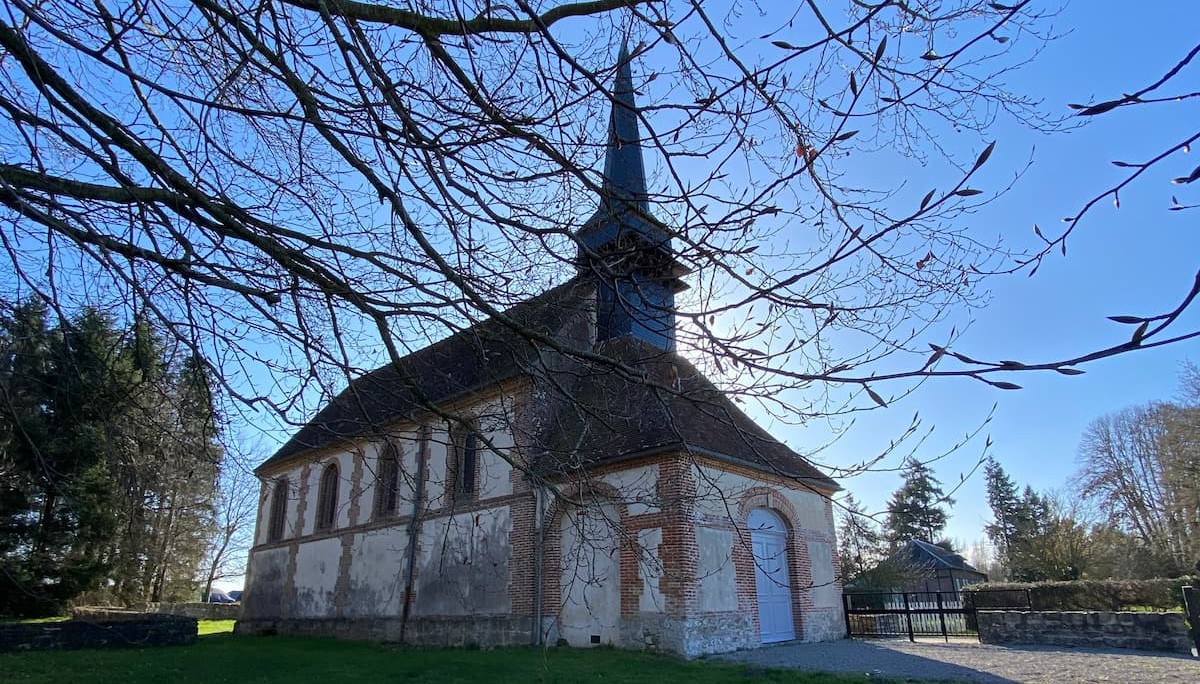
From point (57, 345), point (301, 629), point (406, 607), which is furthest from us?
point (301, 629)

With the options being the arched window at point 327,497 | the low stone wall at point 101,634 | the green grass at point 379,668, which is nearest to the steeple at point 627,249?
the green grass at point 379,668

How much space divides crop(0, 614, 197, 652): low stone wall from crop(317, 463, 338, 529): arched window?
179 inches

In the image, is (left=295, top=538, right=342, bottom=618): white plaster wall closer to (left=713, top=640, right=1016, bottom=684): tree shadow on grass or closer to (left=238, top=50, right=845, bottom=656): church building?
(left=238, top=50, right=845, bottom=656): church building

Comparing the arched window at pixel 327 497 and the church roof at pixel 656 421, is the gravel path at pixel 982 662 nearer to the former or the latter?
the church roof at pixel 656 421

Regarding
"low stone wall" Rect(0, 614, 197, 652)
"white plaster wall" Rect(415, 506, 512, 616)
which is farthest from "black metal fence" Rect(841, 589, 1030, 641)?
"low stone wall" Rect(0, 614, 197, 652)

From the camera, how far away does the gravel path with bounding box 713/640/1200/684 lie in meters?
8.84

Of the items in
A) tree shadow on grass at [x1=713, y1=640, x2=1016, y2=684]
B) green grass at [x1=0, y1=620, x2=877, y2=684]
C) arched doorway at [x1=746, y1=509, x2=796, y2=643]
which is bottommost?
tree shadow on grass at [x1=713, y1=640, x2=1016, y2=684]

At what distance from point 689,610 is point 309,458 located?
14337 millimetres

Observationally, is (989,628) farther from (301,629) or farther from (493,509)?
(301,629)

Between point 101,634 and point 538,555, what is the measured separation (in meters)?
9.29

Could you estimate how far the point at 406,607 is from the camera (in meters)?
15.9

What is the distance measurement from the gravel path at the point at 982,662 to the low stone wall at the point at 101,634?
39.3 ft

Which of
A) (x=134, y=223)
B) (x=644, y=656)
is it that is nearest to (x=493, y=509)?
(x=644, y=656)

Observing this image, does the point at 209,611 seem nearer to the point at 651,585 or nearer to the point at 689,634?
the point at 651,585
